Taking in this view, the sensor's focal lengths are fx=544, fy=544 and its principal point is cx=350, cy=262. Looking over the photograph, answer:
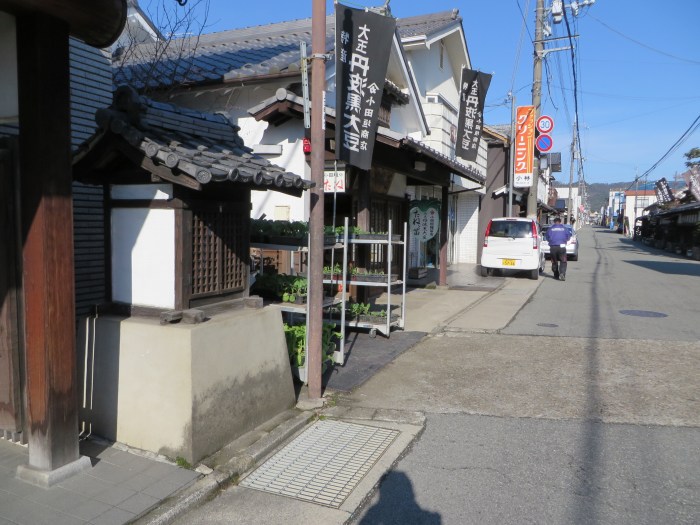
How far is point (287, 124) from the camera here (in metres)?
9.00

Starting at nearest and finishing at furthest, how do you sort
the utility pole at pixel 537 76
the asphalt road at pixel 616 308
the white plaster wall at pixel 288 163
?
the white plaster wall at pixel 288 163
the asphalt road at pixel 616 308
the utility pole at pixel 537 76

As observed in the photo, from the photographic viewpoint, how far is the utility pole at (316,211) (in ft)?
17.5

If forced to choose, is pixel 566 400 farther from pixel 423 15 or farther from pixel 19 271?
pixel 423 15

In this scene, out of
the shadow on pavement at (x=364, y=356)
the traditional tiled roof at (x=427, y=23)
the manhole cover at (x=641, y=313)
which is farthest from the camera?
the traditional tiled roof at (x=427, y=23)

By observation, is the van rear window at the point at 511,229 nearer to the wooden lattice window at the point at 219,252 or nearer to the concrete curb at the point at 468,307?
the concrete curb at the point at 468,307

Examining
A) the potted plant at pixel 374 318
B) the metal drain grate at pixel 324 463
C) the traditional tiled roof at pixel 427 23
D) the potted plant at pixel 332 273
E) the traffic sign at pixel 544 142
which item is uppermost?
the traditional tiled roof at pixel 427 23

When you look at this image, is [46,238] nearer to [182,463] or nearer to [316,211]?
[182,463]

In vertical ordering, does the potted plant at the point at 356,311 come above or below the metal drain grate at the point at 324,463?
above

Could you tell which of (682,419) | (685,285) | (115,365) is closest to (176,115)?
(115,365)

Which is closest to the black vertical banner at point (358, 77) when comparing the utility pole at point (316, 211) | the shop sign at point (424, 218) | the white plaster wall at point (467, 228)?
the utility pole at point (316, 211)

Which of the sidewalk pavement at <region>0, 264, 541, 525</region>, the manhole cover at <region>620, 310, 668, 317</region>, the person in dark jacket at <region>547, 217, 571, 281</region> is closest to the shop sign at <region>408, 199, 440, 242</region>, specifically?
the manhole cover at <region>620, 310, 668, 317</region>

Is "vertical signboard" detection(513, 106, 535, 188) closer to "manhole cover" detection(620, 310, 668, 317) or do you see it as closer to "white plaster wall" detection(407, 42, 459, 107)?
"white plaster wall" detection(407, 42, 459, 107)

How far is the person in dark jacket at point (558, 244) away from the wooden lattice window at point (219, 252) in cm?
1369

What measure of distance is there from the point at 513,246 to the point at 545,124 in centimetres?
591
